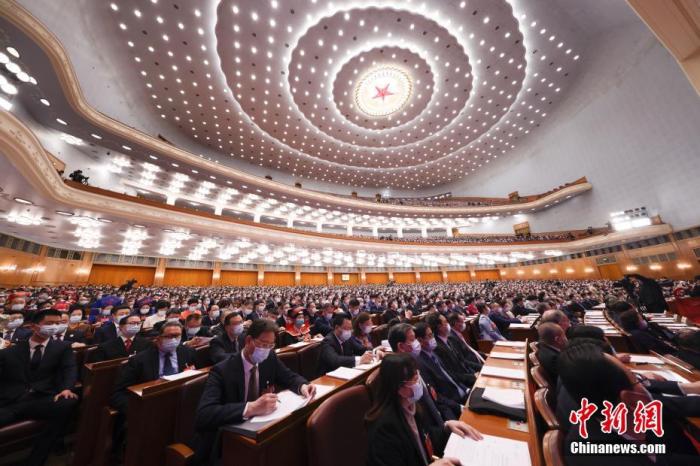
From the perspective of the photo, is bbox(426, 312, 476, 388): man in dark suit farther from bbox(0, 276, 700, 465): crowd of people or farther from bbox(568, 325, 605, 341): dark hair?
bbox(568, 325, 605, 341): dark hair

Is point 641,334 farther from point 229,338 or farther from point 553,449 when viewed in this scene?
point 229,338

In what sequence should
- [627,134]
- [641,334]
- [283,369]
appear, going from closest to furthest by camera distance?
[283,369], [641,334], [627,134]

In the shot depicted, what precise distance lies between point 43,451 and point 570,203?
30812mm

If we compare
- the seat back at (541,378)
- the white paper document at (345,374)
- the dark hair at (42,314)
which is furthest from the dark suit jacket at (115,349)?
the seat back at (541,378)

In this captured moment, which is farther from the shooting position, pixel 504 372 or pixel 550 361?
pixel 504 372

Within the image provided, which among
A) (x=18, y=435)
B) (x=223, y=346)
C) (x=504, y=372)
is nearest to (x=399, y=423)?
(x=504, y=372)

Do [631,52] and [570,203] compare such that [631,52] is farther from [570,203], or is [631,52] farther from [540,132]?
[570,203]

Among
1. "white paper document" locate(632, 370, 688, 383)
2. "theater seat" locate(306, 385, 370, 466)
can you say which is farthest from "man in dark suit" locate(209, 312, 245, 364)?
"white paper document" locate(632, 370, 688, 383)

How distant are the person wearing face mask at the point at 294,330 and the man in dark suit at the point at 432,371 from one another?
232 cm

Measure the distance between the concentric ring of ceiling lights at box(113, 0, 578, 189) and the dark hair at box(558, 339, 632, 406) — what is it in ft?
54.3

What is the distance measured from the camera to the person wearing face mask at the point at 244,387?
1.39m

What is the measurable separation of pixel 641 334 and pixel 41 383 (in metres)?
6.75

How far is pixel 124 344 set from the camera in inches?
123

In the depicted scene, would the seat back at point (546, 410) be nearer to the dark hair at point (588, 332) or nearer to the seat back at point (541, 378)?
the seat back at point (541, 378)
